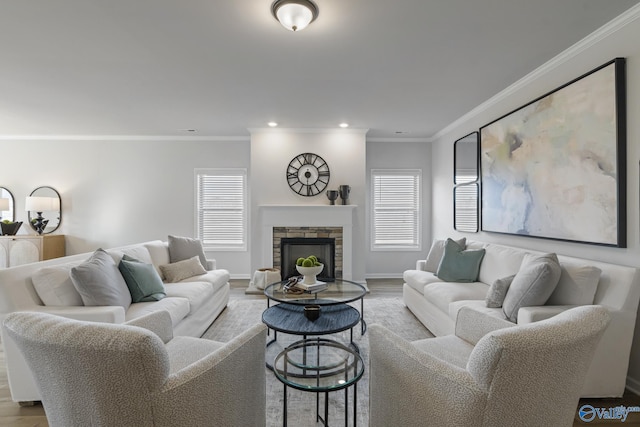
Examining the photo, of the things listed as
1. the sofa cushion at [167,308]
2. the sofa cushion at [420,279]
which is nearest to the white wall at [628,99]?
the sofa cushion at [420,279]

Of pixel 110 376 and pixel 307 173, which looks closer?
pixel 110 376

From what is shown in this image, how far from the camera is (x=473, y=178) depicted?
4.37 metres

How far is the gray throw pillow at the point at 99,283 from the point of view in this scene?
7.28 feet

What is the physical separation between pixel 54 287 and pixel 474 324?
2.80 m

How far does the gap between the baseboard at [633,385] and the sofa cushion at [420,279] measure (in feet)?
5.24

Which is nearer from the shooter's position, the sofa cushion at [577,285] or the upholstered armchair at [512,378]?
the upholstered armchair at [512,378]

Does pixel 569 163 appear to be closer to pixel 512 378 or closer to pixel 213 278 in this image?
pixel 512 378

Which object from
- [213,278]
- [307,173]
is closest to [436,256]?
[307,173]

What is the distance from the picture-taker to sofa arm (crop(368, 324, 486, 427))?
1059mm

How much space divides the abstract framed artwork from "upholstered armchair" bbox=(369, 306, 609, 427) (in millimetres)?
1696

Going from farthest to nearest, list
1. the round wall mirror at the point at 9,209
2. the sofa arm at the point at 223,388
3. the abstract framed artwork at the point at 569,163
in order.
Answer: the round wall mirror at the point at 9,209 → the abstract framed artwork at the point at 569,163 → the sofa arm at the point at 223,388

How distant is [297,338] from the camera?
2957 mm

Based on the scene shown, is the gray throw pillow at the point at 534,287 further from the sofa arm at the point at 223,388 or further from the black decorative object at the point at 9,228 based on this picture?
the black decorative object at the point at 9,228

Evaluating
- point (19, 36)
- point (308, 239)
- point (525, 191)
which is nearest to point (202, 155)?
point (308, 239)
